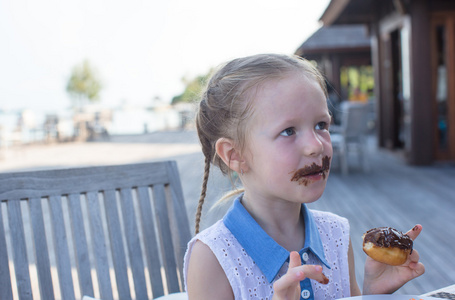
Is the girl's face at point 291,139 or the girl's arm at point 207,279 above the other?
the girl's face at point 291,139

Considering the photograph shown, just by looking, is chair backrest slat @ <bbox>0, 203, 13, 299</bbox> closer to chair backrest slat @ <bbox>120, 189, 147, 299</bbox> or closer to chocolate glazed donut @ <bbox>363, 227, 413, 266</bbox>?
chair backrest slat @ <bbox>120, 189, 147, 299</bbox>

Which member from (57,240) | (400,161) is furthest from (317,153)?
(400,161)

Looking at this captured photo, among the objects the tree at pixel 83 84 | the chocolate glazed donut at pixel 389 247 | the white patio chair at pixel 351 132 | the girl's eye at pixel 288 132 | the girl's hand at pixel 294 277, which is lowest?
the tree at pixel 83 84

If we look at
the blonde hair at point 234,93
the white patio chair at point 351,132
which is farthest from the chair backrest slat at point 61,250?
the white patio chair at point 351,132

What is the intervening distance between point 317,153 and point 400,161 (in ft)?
25.6

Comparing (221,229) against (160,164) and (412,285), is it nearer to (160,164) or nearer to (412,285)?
(160,164)

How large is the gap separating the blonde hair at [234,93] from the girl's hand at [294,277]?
387 millimetres

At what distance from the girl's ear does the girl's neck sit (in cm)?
10

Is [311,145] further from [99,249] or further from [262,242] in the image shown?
[99,249]

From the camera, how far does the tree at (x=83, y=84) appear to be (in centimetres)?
3631

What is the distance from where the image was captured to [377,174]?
23.5 ft

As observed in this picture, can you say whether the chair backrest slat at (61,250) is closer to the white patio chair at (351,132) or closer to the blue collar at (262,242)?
the blue collar at (262,242)

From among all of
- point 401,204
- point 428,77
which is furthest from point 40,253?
point 428,77

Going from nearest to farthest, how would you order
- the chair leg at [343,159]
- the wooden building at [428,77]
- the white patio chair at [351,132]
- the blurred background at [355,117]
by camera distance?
the blurred background at [355,117], the white patio chair at [351,132], the chair leg at [343,159], the wooden building at [428,77]
